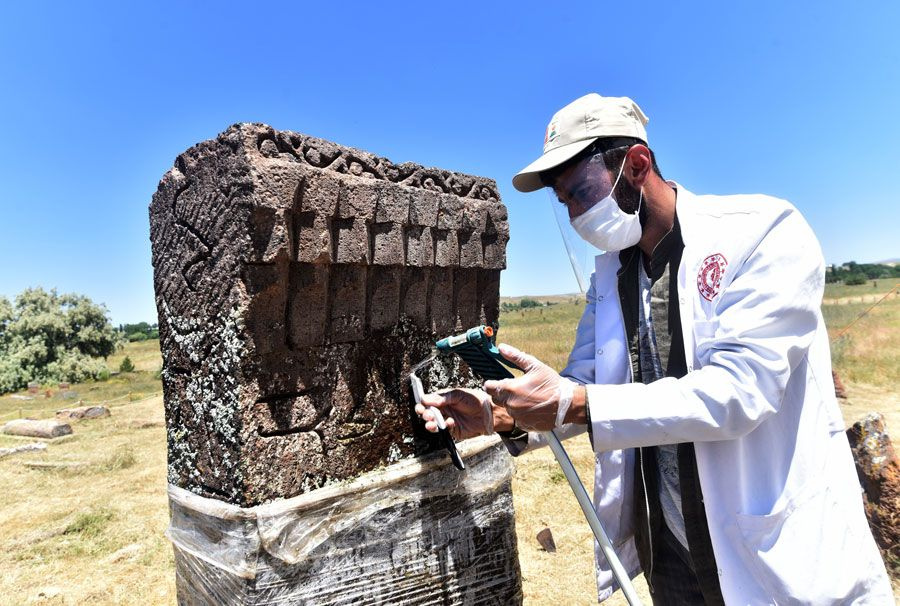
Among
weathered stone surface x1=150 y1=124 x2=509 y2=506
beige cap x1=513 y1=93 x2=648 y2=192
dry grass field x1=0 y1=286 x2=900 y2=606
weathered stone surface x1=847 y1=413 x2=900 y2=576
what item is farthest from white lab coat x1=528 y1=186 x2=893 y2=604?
weathered stone surface x1=847 y1=413 x2=900 y2=576

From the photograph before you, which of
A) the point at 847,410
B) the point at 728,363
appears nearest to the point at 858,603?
the point at 728,363

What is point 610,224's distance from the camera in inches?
78.5

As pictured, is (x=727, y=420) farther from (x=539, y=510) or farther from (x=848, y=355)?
(x=848, y=355)

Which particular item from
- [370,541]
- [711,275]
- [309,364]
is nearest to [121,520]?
[370,541]

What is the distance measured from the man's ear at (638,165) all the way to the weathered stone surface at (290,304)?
0.82 meters

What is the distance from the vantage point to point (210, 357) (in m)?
2.03

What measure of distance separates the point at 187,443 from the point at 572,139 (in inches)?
70.7

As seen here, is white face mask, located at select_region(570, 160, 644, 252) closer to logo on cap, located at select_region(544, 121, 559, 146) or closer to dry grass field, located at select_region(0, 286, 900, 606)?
logo on cap, located at select_region(544, 121, 559, 146)

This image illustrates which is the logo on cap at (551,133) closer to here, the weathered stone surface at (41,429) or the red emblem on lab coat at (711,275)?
the red emblem on lab coat at (711,275)

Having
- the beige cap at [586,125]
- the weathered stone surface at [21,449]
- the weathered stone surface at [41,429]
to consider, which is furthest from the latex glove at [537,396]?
the weathered stone surface at [41,429]

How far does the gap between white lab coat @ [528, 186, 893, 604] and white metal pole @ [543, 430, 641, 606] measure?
325 mm

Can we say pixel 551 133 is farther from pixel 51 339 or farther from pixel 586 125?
pixel 51 339

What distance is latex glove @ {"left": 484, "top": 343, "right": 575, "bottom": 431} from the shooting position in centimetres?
169

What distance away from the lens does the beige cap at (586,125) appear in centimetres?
190
